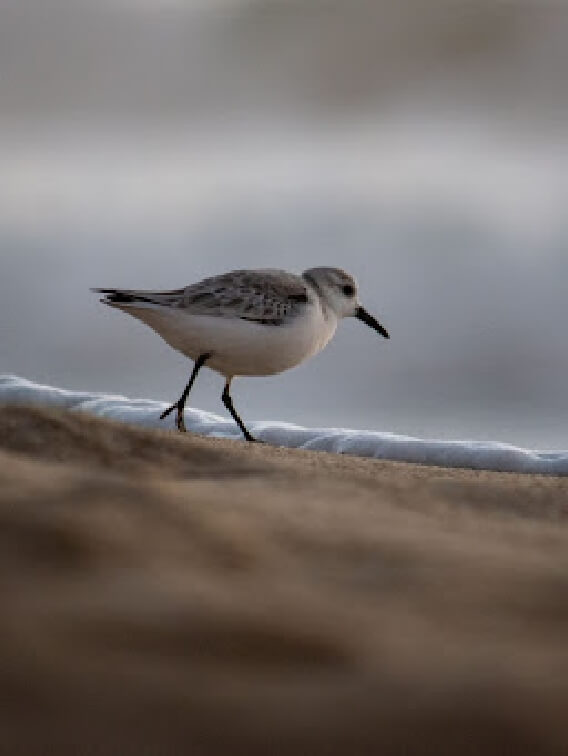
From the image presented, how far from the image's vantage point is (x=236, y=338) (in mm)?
6227

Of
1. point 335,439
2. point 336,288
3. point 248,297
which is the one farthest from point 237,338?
point 335,439

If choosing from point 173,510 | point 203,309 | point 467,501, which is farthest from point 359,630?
point 203,309

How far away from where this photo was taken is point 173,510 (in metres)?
1.86

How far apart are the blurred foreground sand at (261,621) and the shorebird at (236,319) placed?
4.02 m

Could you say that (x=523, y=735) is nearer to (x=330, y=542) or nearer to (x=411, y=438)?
(x=330, y=542)

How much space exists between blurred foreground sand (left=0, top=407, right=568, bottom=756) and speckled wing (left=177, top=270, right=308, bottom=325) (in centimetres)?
405

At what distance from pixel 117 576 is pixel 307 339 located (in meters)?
4.84

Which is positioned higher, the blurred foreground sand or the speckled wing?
the speckled wing

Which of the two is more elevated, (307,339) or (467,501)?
(307,339)

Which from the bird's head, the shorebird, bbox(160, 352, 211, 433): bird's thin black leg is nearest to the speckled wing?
the shorebird

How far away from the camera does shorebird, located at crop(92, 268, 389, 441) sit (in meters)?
6.23

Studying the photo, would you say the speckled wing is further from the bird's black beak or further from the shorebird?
the bird's black beak

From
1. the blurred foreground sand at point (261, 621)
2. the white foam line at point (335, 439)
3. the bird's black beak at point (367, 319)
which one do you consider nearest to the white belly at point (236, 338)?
the white foam line at point (335, 439)

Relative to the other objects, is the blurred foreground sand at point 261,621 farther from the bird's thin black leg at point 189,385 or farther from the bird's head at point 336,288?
the bird's head at point 336,288
